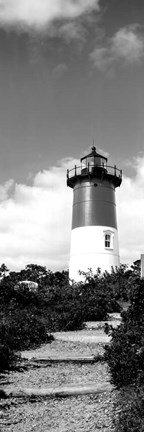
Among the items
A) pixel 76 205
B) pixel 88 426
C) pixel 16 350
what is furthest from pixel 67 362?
pixel 76 205

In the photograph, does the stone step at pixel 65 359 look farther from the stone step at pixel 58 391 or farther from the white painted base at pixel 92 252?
the white painted base at pixel 92 252

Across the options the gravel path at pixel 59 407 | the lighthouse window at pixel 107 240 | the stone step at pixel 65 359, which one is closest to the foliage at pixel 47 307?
the stone step at pixel 65 359

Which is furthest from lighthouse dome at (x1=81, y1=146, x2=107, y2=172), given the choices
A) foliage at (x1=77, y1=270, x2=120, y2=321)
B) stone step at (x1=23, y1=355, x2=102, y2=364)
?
stone step at (x1=23, y1=355, x2=102, y2=364)

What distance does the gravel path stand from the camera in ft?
18.1

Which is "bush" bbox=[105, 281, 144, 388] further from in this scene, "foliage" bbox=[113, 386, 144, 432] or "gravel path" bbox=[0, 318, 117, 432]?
"foliage" bbox=[113, 386, 144, 432]

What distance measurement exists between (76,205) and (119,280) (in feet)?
25.5

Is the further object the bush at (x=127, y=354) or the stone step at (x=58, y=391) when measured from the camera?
the stone step at (x=58, y=391)

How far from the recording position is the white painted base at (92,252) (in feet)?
96.6

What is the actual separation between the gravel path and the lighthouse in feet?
66.5

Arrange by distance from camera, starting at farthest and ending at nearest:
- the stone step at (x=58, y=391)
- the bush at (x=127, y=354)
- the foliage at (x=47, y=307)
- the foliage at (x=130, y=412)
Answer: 1. the foliage at (x=47, y=307)
2. the stone step at (x=58, y=391)
3. the bush at (x=127, y=354)
4. the foliage at (x=130, y=412)

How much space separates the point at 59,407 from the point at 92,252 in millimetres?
23583

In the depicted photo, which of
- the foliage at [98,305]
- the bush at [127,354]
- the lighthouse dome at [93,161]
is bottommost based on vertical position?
the bush at [127,354]

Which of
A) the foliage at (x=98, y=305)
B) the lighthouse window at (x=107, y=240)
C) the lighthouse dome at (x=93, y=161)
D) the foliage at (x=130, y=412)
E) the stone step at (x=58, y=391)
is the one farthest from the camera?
the lighthouse dome at (x=93, y=161)

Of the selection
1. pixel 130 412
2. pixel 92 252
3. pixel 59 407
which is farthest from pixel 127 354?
pixel 92 252
